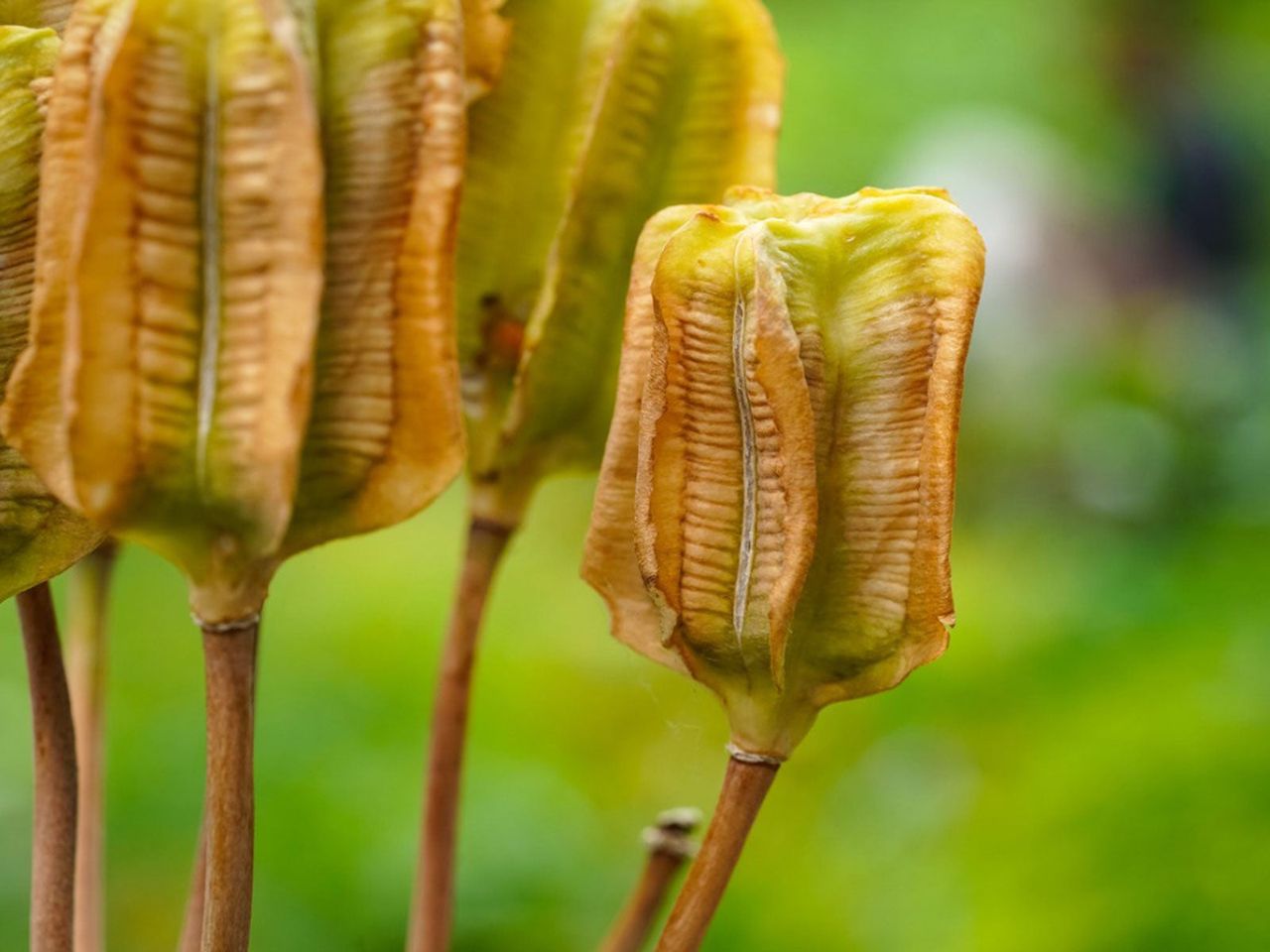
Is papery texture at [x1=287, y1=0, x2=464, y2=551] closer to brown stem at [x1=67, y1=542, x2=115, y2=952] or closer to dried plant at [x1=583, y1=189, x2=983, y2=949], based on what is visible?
dried plant at [x1=583, y1=189, x2=983, y2=949]

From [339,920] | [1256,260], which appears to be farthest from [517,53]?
[1256,260]

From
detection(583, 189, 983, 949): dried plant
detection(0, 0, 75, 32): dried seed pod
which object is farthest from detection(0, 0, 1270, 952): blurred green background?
detection(0, 0, 75, 32): dried seed pod

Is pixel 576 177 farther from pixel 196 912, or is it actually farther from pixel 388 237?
pixel 196 912

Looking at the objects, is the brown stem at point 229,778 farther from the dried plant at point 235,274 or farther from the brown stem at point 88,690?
the brown stem at point 88,690

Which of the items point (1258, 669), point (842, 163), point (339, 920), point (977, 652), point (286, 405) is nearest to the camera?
point (286, 405)

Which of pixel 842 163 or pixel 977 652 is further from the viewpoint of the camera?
pixel 842 163

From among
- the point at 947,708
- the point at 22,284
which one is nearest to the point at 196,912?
the point at 22,284

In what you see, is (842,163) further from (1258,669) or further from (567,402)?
(567,402)
